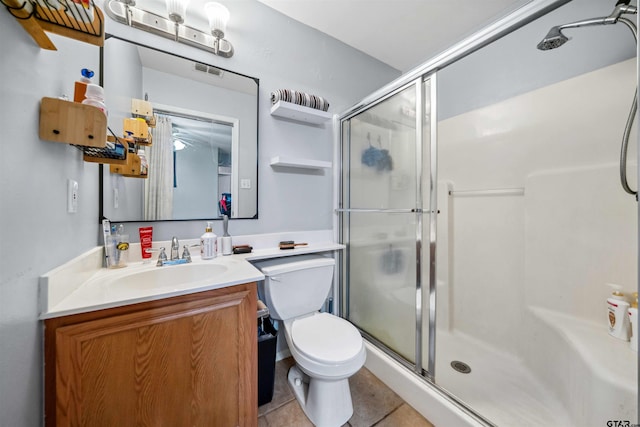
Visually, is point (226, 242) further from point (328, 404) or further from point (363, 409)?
point (363, 409)

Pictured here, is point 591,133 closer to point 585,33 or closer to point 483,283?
point 585,33

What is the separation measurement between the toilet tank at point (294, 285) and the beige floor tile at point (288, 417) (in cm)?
46

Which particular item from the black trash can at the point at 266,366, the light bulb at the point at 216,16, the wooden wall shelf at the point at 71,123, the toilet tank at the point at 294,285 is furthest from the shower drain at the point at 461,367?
the light bulb at the point at 216,16

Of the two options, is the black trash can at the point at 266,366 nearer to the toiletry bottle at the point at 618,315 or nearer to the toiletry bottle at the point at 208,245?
the toiletry bottle at the point at 208,245

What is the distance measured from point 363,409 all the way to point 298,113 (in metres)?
1.85

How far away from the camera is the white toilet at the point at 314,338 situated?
3.70 ft

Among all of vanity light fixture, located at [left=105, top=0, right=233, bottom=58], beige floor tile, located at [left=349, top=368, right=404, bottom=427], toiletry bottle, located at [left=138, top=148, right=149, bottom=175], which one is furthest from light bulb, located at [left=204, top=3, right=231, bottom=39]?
beige floor tile, located at [left=349, top=368, right=404, bottom=427]

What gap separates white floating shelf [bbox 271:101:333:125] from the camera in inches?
61.5

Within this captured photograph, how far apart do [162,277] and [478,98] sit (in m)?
2.32

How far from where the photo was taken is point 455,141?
6.14 feet

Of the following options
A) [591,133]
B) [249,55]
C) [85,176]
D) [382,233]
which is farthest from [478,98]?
[85,176]

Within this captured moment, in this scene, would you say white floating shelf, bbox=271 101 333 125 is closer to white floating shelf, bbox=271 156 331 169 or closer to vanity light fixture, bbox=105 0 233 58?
white floating shelf, bbox=271 156 331 169

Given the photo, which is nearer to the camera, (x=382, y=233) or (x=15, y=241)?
(x=15, y=241)

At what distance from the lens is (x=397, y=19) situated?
5.62ft
